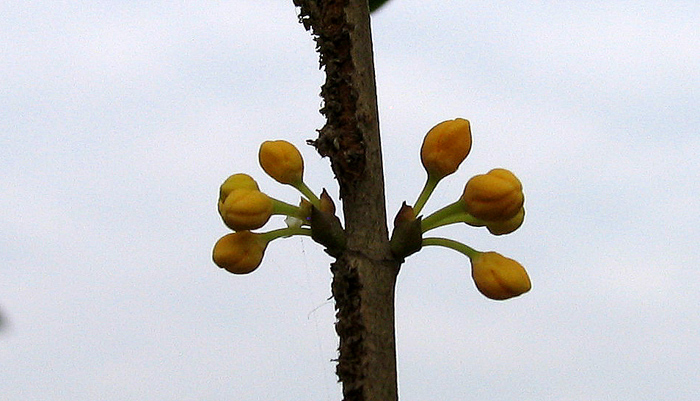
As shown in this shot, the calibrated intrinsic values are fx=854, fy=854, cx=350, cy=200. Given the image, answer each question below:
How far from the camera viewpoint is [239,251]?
1485 mm

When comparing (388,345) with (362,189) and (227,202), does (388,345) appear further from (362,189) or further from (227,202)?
(227,202)

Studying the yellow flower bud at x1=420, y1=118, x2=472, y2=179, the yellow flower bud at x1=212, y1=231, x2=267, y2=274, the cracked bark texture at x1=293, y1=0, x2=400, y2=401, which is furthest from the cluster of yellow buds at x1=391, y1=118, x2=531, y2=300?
the yellow flower bud at x1=212, y1=231, x2=267, y2=274

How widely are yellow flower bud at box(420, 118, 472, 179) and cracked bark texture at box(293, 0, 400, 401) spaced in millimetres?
207

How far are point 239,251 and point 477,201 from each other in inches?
16.8

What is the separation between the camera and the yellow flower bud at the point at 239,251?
148cm

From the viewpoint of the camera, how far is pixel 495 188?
1.49 metres

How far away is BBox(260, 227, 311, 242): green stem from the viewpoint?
138cm

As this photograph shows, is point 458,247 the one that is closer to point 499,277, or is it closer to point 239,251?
point 499,277

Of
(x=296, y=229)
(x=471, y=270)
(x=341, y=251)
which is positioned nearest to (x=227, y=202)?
(x=296, y=229)

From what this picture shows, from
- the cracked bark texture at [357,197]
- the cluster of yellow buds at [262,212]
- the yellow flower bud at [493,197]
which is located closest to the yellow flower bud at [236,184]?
the cluster of yellow buds at [262,212]

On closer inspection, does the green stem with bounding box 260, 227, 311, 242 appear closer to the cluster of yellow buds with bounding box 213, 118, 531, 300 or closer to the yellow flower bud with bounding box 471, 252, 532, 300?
the cluster of yellow buds with bounding box 213, 118, 531, 300

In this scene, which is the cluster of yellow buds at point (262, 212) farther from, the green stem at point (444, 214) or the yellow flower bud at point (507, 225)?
the yellow flower bud at point (507, 225)

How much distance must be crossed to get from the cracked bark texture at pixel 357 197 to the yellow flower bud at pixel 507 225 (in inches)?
13.5

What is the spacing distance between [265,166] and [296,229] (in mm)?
231
